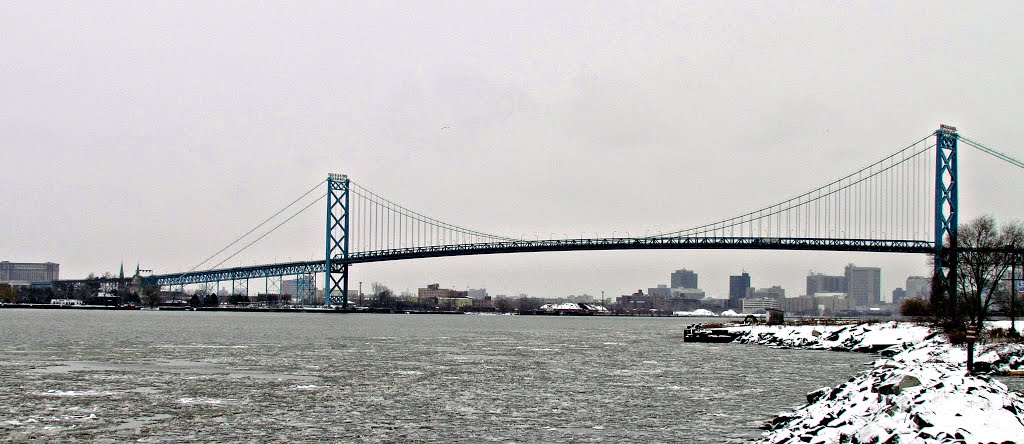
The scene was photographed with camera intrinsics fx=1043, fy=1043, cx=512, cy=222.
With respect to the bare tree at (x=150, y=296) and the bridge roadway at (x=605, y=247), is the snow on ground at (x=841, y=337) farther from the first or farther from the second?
the bare tree at (x=150, y=296)

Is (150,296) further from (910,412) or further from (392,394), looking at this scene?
(910,412)

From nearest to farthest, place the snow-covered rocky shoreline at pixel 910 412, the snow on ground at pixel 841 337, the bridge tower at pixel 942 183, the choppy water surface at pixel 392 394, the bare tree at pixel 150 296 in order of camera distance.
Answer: the snow-covered rocky shoreline at pixel 910 412 < the choppy water surface at pixel 392 394 < the snow on ground at pixel 841 337 < the bridge tower at pixel 942 183 < the bare tree at pixel 150 296

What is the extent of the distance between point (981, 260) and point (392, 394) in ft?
120

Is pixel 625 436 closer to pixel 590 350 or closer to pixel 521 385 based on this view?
pixel 521 385

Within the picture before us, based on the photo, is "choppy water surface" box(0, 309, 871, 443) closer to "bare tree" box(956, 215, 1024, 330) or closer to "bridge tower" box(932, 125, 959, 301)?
"bare tree" box(956, 215, 1024, 330)

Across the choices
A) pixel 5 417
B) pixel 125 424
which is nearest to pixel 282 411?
pixel 125 424

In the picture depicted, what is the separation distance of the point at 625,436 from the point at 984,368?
63.6ft

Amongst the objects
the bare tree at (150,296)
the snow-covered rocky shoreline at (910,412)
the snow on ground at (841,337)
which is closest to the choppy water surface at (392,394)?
the snow-covered rocky shoreline at (910,412)

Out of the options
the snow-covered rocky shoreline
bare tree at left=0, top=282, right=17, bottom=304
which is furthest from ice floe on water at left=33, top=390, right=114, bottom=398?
bare tree at left=0, top=282, right=17, bottom=304

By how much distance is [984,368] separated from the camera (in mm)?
32188

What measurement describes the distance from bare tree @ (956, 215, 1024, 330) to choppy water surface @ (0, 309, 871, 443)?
40.2 ft

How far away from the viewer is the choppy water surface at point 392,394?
17703mm

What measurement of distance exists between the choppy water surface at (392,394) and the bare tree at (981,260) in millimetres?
12249

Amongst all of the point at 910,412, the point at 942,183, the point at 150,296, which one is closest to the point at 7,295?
the point at 150,296
